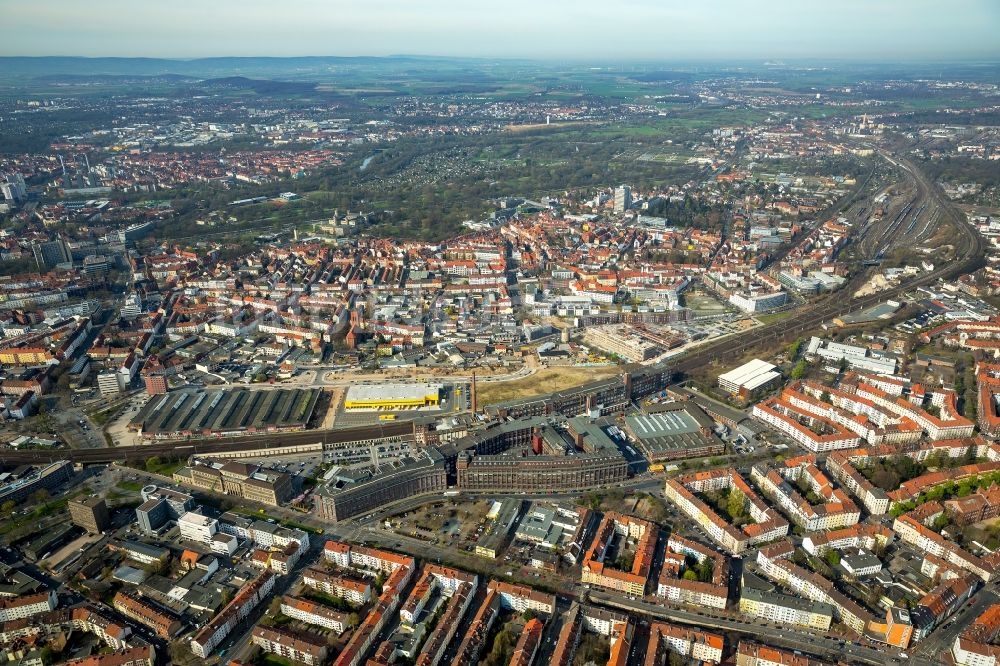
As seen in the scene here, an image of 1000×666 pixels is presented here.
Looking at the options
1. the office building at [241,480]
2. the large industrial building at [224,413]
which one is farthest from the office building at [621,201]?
the office building at [241,480]

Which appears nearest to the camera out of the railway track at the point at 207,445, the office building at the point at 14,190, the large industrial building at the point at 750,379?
the railway track at the point at 207,445

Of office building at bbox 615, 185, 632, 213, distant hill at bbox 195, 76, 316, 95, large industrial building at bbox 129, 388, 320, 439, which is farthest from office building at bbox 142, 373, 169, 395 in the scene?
distant hill at bbox 195, 76, 316, 95

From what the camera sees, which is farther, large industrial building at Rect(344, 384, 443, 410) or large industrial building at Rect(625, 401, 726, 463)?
large industrial building at Rect(344, 384, 443, 410)

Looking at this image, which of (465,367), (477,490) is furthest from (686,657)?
(465,367)

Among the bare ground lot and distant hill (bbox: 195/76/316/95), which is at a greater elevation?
distant hill (bbox: 195/76/316/95)

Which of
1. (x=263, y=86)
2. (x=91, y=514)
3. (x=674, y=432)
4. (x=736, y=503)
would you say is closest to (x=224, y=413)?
(x=91, y=514)

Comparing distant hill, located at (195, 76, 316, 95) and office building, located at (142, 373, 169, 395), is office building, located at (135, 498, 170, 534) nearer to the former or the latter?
office building, located at (142, 373, 169, 395)

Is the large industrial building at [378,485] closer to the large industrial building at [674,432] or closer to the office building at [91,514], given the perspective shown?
the office building at [91,514]

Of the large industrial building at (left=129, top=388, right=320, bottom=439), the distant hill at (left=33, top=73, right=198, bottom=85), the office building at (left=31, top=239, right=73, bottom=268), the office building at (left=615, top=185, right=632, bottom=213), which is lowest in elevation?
the large industrial building at (left=129, top=388, right=320, bottom=439)
